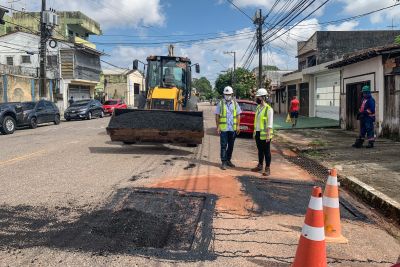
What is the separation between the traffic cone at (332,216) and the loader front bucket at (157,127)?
6.03m

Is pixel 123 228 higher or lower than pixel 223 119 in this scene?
lower

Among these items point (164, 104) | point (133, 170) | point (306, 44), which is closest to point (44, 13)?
point (164, 104)

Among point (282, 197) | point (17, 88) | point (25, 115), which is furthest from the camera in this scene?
point (17, 88)

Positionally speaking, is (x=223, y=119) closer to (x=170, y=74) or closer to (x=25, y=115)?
(x=170, y=74)

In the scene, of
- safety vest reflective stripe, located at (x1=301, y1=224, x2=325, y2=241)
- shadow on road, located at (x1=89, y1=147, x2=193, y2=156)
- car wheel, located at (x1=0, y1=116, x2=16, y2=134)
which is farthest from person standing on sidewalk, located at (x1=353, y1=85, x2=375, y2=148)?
car wheel, located at (x1=0, y1=116, x2=16, y2=134)

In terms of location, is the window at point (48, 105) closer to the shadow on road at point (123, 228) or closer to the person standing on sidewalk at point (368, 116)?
the person standing on sidewalk at point (368, 116)

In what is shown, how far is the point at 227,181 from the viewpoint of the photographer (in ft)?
25.6

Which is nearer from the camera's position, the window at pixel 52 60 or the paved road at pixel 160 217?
the paved road at pixel 160 217

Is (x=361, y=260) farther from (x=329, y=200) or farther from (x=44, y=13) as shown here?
(x=44, y=13)

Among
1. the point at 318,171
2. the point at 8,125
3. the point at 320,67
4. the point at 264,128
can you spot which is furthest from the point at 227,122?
the point at 320,67

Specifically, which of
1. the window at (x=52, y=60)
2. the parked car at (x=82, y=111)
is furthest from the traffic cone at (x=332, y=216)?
the window at (x=52, y=60)

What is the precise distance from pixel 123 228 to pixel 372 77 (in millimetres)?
13358

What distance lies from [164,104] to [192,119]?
2.99 meters

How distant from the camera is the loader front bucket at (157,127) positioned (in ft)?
35.3
